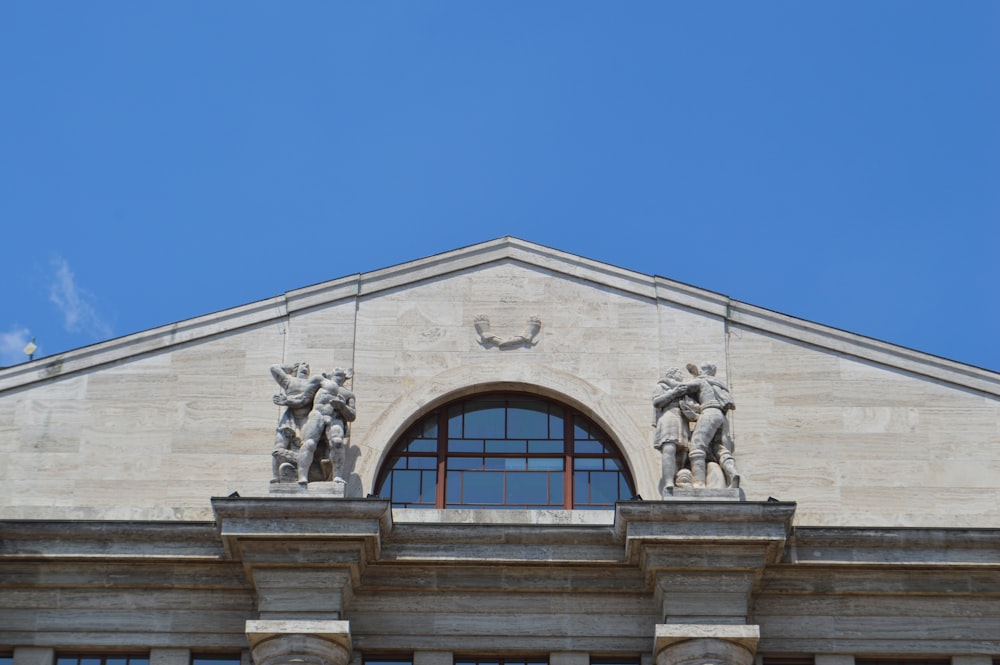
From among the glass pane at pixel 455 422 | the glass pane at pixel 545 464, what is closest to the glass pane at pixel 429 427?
the glass pane at pixel 455 422

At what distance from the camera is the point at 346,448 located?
108ft

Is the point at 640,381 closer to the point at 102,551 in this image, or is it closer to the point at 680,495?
the point at 680,495

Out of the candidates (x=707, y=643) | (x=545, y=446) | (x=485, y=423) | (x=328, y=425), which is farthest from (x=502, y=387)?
(x=707, y=643)

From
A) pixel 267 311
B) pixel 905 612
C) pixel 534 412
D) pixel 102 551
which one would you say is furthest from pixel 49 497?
pixel 905 612

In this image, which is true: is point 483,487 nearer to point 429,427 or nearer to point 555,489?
point 555,489

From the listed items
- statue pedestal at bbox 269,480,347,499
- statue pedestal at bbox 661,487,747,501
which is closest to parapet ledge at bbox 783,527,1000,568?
statue pedestal at bbox 661,487,747,501

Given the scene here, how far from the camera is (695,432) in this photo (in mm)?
32406

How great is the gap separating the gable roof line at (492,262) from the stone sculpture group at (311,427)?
5.22ft

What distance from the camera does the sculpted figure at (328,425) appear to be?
105 feet

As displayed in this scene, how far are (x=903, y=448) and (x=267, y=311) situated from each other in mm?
9296

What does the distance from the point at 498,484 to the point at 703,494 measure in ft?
10.6

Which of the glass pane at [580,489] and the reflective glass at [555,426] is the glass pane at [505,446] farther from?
the glass pane at [580,489]

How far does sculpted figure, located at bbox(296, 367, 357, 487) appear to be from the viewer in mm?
32125

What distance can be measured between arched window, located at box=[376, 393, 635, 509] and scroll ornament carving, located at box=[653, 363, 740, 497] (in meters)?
1.11
